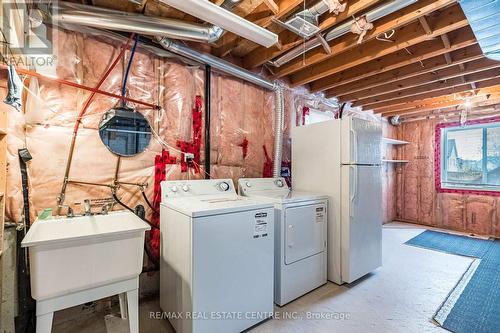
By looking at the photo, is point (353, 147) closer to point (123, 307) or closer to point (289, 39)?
point (289, 39)

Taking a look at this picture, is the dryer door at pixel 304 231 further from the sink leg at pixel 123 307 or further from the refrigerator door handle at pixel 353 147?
the sink leg at pixel 123 307

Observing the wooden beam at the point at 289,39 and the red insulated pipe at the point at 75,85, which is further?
the wooden beam at the point at 289,39

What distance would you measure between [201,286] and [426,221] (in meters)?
5.93

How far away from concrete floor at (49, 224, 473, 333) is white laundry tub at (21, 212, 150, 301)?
791mm

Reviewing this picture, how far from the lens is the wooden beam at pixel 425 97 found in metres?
3.61

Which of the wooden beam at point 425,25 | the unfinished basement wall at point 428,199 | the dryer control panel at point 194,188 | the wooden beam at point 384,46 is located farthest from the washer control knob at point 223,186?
the unfinished basement wall at point 428,199

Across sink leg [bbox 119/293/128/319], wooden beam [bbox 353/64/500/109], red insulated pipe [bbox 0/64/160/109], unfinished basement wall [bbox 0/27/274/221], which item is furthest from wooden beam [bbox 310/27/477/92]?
sink leg [bbox 119/293/128/319]

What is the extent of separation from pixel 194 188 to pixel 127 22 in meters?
1.50

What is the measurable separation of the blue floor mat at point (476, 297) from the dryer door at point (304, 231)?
45.7 inches

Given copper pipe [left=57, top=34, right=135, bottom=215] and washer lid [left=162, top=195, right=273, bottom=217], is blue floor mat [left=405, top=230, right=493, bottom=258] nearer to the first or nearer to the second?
washer lid [left=162, top=195, right=273, bottom=217]

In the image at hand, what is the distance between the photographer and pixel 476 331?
1.92 metres

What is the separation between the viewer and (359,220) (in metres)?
2.73

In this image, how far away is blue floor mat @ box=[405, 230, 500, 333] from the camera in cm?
201

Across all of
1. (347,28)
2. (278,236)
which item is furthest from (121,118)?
(347,28)
